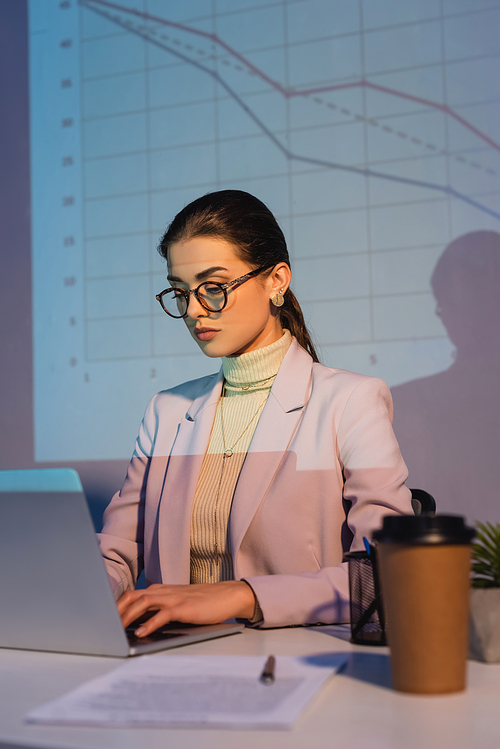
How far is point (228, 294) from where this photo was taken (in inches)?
58.7

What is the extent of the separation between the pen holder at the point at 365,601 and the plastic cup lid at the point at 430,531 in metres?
0.22

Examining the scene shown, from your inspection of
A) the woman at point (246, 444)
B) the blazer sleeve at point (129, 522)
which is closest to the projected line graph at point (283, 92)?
the woman at point (246, 444)

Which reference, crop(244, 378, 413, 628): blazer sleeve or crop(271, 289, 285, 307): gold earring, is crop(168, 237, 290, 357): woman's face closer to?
crop(271, 289, 285, 307): gold earring

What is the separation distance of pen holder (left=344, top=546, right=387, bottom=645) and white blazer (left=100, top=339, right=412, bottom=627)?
14.4 inches

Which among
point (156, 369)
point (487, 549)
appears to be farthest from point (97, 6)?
point (487, 549)

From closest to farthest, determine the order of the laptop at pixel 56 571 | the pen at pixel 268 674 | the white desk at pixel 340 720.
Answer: the white desk at pixel 340 720 → the pen at pixel 268 674 → the laptop at pixel 56 571

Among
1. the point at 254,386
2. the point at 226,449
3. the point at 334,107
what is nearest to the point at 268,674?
the point at 226,449

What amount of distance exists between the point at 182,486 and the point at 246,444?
17cm

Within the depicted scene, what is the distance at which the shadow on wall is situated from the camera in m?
1.54

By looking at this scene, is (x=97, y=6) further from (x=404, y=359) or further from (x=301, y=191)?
(x=404, y=359)

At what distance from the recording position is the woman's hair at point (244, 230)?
1528mm

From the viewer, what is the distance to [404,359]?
161cm

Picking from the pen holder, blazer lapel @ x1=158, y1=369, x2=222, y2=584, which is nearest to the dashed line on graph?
blazer lapel @ x1=158, y1=369, x2=222, y2=584

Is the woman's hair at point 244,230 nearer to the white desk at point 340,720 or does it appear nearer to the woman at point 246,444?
the woman at point 246,444
